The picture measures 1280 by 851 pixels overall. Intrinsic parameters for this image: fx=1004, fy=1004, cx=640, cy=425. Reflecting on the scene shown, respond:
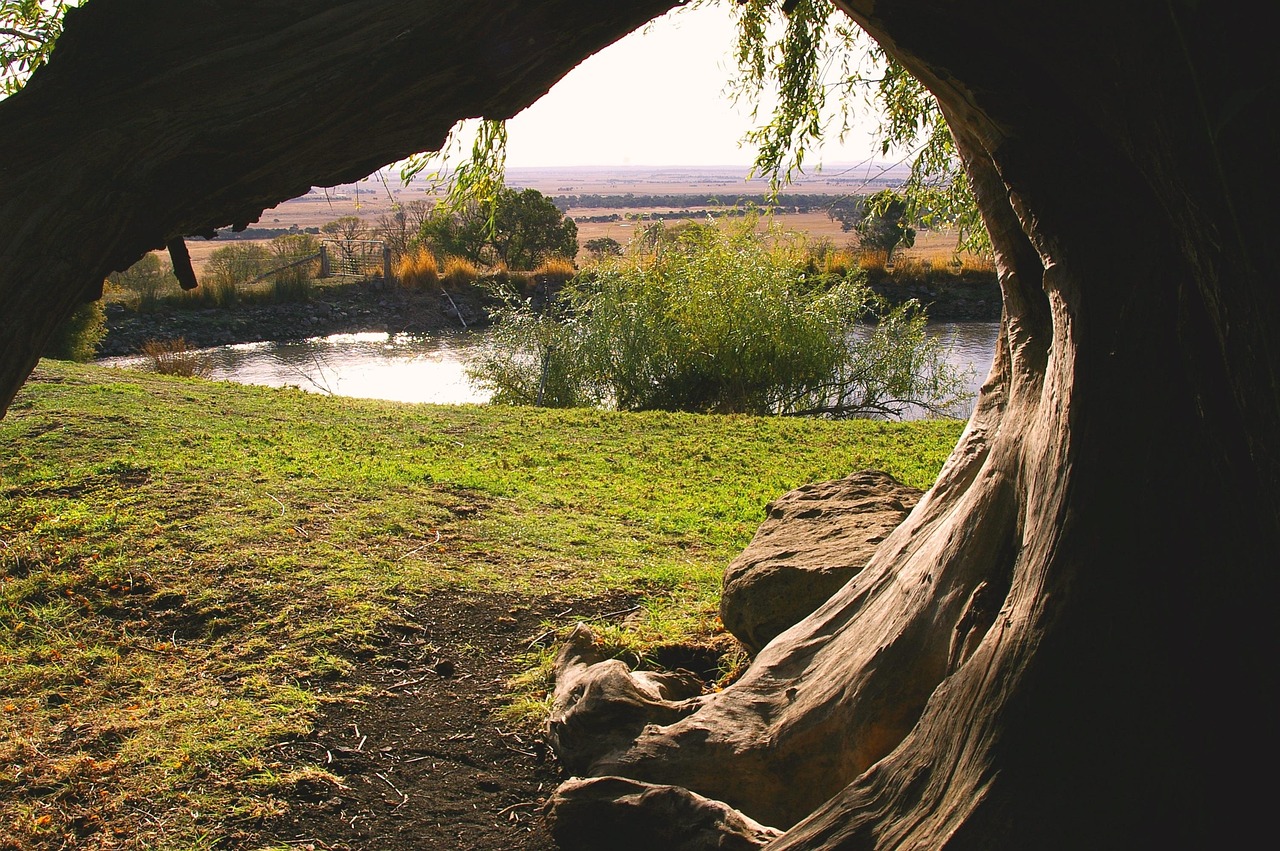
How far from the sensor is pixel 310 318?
1097 inches

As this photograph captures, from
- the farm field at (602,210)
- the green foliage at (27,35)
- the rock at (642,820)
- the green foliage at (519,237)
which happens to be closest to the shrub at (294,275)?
the farm field at (602,210)

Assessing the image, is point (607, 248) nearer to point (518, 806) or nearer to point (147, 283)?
point (147, 283)

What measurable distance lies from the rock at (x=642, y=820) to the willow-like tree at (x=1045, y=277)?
1.17 ft

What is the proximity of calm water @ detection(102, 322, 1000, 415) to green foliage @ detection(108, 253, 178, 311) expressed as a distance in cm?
334

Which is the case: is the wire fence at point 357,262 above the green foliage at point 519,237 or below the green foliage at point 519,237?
below

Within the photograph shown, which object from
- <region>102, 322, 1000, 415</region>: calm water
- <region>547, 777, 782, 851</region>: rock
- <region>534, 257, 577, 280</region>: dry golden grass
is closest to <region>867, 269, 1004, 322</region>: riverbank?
<region>102, 322, 1000, 415</region>: calm water

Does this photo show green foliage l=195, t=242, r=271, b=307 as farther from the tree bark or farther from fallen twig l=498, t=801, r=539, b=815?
the tree bark

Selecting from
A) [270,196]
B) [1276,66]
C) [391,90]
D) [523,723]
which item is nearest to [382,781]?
[523,723]

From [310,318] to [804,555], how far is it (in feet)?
83.5

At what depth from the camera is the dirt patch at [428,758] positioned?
11.7 feet

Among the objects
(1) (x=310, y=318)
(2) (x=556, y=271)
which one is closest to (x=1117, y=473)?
(1) (x=310, y=318)

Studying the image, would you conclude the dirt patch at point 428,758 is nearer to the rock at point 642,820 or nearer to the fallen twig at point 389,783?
the fallen twig at point 389,783

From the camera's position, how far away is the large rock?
4.47 meters

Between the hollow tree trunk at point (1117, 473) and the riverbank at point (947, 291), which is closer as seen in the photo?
the hollow tree trunk at point (1117, 473)
